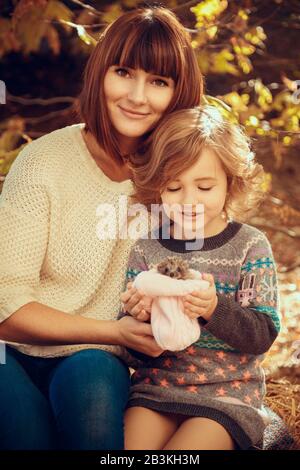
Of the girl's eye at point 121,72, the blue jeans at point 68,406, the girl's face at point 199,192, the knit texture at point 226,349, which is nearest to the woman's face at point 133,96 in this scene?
the girl's eye at point 121,72

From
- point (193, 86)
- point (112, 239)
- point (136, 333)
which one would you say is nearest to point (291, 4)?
point (193, 86)

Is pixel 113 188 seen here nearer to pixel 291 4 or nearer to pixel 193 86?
pixel 193 86

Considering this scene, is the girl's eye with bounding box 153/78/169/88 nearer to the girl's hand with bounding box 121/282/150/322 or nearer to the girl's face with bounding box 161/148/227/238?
the girl's face with bounding box 161/148/227/238

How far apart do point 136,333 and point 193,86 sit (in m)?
0.72

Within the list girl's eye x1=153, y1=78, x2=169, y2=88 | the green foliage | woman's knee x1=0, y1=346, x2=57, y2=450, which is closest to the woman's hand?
woman's knee x1=0, y1=346, x2=57, y2=450

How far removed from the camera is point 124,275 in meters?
2.20

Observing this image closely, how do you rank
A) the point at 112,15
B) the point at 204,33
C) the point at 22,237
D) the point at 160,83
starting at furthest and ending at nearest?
the point at 204,33, the point at 112,15, the point at 160,83, the point at 22,237

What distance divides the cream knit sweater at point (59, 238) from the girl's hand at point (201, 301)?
35 cm

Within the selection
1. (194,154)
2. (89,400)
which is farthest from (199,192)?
(89,400)

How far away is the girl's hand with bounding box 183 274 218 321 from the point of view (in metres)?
1.82

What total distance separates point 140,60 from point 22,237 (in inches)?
22.4

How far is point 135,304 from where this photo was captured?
75.2 inches

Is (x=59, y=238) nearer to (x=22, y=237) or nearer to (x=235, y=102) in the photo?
(x=22, y=237)

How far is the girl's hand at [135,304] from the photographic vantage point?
6.20 feet
